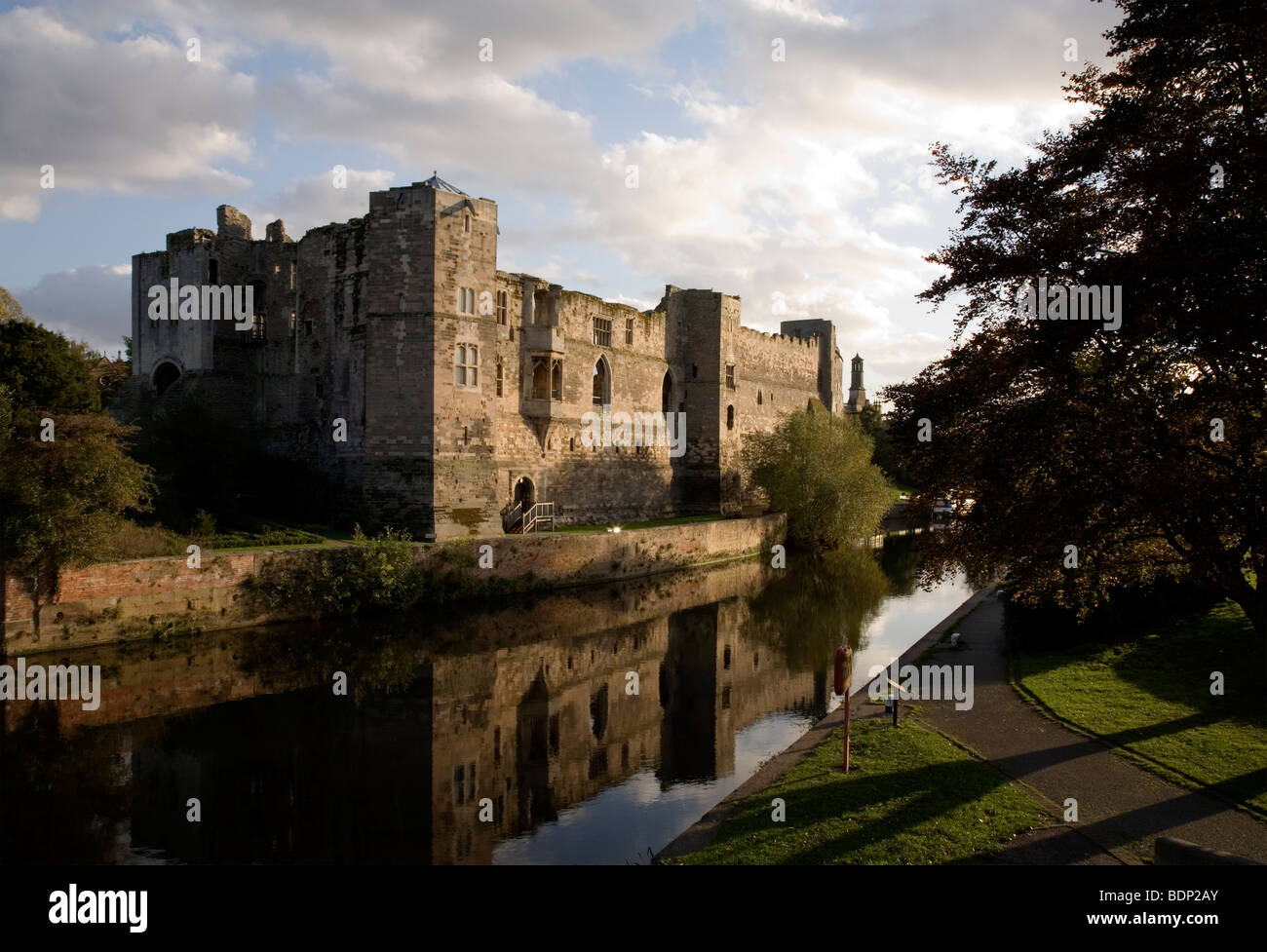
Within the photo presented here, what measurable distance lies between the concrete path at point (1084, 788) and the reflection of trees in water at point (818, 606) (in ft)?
22.5

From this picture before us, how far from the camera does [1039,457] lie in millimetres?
8891

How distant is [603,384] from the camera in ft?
121

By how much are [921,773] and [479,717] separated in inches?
298

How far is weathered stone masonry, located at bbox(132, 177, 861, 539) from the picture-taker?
26031 mm

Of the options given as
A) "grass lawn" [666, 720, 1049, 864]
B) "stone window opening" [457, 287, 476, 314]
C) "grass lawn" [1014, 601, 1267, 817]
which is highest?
"stone window opening" [457, 287, 476, 314]

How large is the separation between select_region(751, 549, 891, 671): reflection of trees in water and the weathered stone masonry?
8426 millimetres

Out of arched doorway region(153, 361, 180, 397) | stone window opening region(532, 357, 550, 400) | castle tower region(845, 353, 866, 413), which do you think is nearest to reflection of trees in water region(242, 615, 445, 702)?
stone window opening region(532, 357, 550, 400)

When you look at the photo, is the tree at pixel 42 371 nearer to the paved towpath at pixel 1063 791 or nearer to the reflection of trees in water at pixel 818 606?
the reflection of trees in water at pixel 818 606

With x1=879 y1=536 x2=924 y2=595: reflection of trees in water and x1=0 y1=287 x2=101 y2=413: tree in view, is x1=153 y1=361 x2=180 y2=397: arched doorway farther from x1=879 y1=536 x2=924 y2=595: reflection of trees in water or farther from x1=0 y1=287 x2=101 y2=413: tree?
x1=879 y1=536 x2=924 y2=595: reflection of trees in water

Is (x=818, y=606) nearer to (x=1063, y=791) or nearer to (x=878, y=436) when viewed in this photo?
(x=1063, y=791)

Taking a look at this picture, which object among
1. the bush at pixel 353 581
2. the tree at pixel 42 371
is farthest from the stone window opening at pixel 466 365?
the tree at pixel 42 371

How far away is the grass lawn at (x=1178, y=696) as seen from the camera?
8.96m
